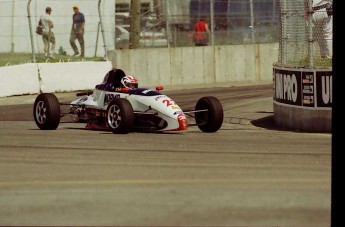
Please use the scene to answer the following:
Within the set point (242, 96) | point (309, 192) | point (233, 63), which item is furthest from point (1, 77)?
point (309, 192)

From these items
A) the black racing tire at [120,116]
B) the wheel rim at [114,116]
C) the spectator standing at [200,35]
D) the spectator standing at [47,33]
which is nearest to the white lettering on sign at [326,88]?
the black racing tire at [120,116]

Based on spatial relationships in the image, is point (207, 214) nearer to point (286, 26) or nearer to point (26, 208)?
point (26, 208)

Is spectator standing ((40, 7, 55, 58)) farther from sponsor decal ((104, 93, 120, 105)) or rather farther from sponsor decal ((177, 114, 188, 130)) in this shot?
sponsor decal ((177, 114, 188, 130))

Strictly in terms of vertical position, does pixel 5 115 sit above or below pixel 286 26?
below

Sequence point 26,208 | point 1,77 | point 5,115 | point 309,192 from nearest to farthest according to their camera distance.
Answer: point 26,208 → point 309,192 → point 5,115 → point 1,77

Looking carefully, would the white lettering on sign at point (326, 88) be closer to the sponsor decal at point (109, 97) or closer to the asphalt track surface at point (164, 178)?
the asphalt track surface at point (164, 178)

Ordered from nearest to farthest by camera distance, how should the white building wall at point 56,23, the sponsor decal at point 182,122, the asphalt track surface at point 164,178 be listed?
1. the asphalt track surface at point 164,178
2. the sponsor decal at point 182,122
3. the white building wall at point 56,23

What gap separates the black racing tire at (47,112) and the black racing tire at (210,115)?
2.50 m

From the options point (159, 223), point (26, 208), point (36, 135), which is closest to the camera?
point (159, 223)

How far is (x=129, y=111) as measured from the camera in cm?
1572

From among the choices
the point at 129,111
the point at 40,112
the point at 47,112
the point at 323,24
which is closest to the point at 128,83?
the point at 129,111

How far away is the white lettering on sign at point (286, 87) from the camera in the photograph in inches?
702

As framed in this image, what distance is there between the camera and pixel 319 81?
1719cm

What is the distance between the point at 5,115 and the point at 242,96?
253 inches
